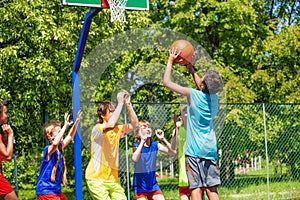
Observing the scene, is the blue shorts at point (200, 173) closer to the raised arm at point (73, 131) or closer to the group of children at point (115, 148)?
the group of children at point (115, 148)

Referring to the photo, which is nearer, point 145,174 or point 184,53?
point 184,53

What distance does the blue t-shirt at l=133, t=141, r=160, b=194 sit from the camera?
7723 millimetres

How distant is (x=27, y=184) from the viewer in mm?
11695

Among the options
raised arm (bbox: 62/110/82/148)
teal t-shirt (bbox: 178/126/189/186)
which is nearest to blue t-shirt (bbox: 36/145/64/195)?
raised arm (bbox: 62/110/82/148)

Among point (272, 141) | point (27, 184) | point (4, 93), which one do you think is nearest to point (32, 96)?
point (4, 93)

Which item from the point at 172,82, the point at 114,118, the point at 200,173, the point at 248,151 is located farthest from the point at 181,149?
the point at 248,151

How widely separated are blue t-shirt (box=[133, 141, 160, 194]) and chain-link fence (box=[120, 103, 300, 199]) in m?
3.88

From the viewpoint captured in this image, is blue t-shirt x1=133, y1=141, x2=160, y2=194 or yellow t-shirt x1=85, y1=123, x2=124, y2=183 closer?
yellow t-shirt x1=85, y1=123, x2=124, y2=183

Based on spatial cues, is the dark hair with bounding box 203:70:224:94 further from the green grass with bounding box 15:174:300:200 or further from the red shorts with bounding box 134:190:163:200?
the green grass with bounding box 15:174:300:200

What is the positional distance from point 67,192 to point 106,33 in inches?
166

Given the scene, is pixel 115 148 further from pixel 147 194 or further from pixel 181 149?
pixel 181 149

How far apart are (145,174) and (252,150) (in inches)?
225

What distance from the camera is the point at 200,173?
6559mm

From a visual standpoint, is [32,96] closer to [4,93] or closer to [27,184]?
[4,93]
